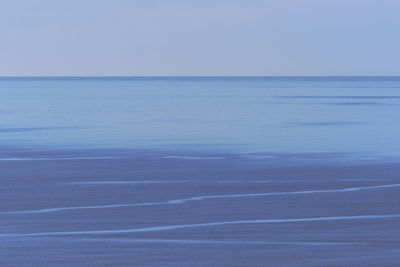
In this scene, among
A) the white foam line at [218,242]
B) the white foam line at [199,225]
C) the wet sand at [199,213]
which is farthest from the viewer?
the white foam line at [199,225]

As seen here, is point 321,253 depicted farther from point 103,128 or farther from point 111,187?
point 103,128

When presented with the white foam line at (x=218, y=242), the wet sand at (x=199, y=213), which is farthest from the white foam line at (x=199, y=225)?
the white foam line at (x=218, y=242)

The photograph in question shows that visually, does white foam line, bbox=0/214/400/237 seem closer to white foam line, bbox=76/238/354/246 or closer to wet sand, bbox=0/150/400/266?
wet sand, bbox=0/150/400/266

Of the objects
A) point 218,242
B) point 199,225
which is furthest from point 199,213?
point 218,242

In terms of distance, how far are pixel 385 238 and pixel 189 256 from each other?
2418 mm

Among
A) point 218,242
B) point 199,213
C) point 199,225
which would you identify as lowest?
point 218,242

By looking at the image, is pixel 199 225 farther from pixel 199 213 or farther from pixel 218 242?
pixel 218 242

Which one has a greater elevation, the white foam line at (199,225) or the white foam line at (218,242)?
the white foam line at (199,225)

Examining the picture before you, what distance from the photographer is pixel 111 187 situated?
15898mm

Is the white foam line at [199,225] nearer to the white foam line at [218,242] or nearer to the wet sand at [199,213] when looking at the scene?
the wet sand at [199,213]

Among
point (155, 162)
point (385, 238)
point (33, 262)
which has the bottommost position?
point (33, 262)

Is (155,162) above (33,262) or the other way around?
above

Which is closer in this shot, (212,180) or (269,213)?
(269,213)

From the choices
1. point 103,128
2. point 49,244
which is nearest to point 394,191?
point 49,244
